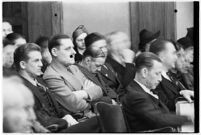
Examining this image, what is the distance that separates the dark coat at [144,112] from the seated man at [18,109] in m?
0.88

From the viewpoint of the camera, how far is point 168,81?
4051 mm

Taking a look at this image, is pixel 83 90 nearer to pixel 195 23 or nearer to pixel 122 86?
pixel 122 86

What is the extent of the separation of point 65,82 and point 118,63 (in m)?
0.58

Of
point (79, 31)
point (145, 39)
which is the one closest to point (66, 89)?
point (79, 31)

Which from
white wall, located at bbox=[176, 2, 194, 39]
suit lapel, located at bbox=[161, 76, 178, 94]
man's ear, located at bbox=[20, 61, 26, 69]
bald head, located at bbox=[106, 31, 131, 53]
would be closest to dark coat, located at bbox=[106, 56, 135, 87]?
bald head, located at bbox=[106, 31, 131, 53]

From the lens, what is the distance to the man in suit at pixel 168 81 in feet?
13.2

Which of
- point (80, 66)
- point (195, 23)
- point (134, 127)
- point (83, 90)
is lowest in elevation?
point (134, 127)

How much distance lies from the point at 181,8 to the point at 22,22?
164cm

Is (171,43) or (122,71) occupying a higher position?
(171,43)

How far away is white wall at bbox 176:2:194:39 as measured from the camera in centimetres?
399

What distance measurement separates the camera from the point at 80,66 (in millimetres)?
4020

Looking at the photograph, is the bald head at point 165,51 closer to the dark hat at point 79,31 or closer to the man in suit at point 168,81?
the man in suit at point 168,81

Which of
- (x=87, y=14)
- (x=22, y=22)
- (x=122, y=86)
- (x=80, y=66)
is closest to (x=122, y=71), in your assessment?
(x=122, y=86)

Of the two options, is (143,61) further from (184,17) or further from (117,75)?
(184,17)
